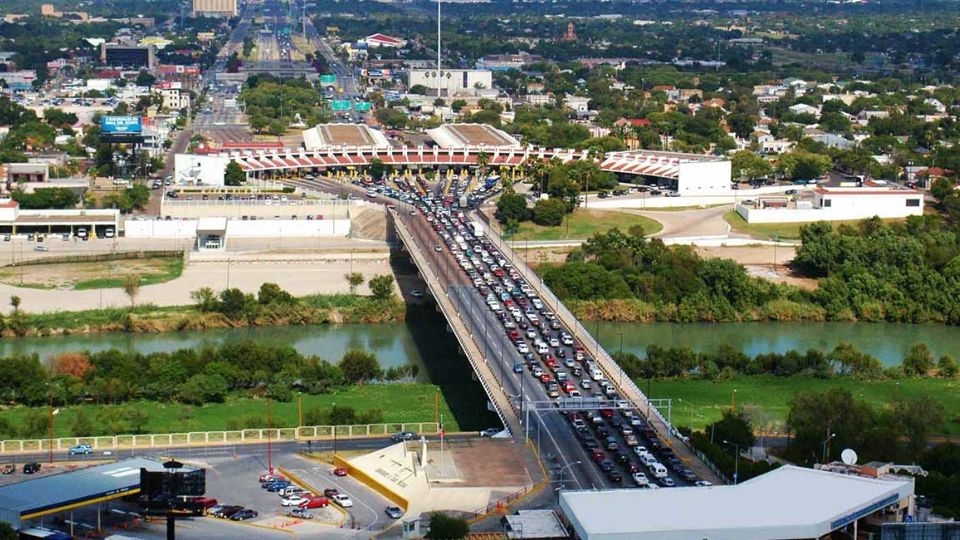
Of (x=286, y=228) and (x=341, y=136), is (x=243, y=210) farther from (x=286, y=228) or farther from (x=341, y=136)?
(x=341, y=136)

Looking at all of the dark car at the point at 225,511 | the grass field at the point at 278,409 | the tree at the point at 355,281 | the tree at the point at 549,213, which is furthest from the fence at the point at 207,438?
the tree at the point at 549,213

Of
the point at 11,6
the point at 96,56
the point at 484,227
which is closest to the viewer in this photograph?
the point at 484,227

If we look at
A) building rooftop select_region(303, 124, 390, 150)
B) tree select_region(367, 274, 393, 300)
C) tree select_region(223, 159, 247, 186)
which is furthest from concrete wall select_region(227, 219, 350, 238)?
building rooftop select_region(303, 124, 390, 150)

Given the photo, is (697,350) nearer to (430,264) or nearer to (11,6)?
(430,264)

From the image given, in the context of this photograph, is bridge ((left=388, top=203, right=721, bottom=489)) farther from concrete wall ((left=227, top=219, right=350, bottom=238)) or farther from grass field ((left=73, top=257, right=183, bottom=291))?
grass field ((left=73, top=257, right=183, bottom=291))

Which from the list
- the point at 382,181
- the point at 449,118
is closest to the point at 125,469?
the point at 382,181

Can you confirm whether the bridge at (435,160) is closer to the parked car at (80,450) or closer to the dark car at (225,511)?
the parked car at (80,450)
